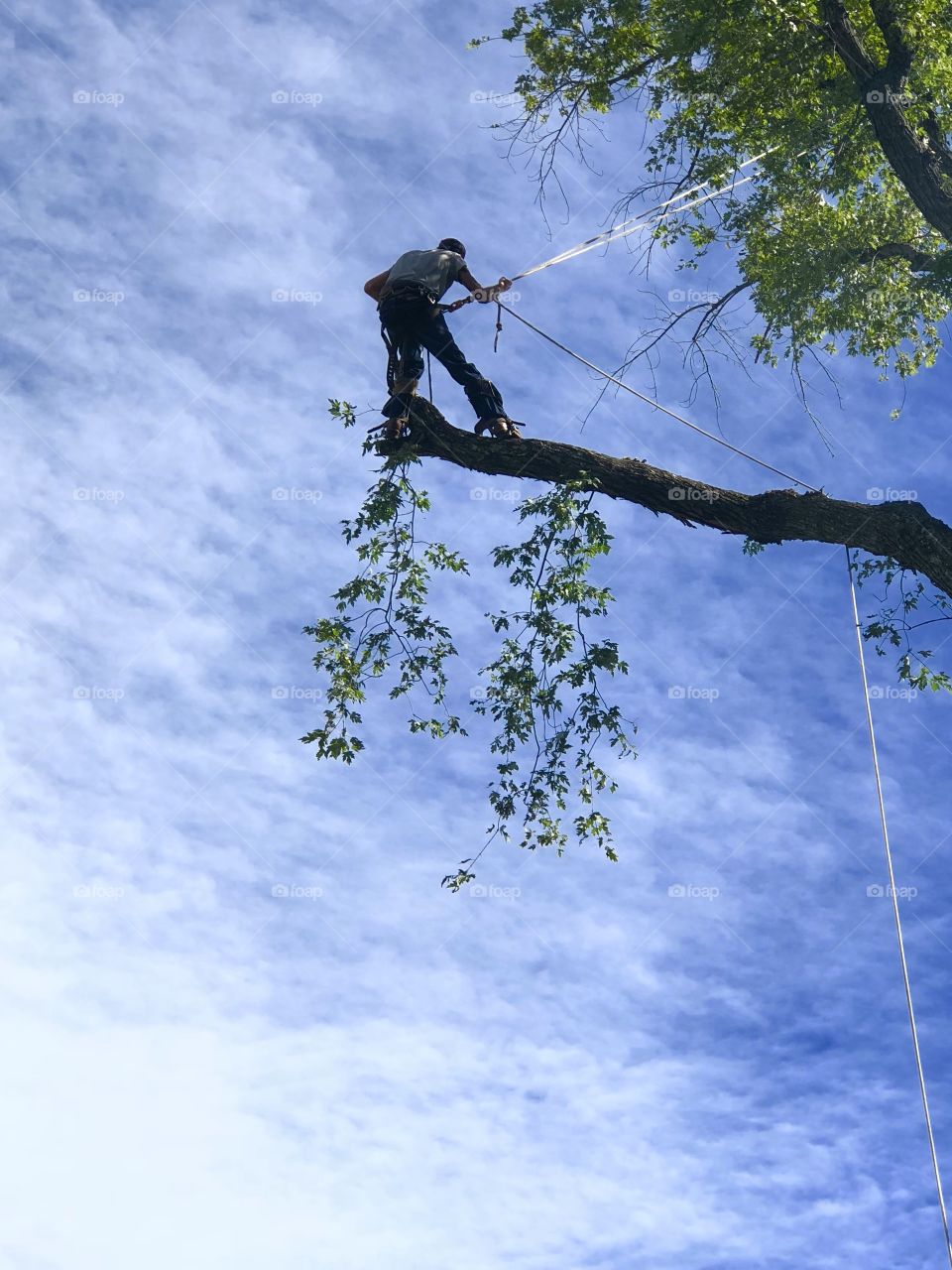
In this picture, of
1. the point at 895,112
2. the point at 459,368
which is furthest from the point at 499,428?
the point at 895,112

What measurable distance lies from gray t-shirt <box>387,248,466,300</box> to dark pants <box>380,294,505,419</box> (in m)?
0.11

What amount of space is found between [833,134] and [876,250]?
A: 1.23 m

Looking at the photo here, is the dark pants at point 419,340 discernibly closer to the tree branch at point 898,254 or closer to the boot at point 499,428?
the boot at point 499,428

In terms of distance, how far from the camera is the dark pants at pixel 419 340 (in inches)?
306

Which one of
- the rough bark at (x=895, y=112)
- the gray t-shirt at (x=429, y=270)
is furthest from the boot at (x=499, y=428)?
the rough bark at (x=895, y=112)

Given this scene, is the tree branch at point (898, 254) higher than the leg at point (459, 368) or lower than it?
higher

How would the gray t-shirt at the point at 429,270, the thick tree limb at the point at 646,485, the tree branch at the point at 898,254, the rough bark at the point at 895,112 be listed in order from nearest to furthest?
the thick tree limb at the point at 646,485, the gray t-shirt at the point at 429,270, the rough bark at the point at 895,112, the tree branch at the point at 898,254

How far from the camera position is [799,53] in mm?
9766

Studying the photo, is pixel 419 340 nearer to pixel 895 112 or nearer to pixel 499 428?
pixel 499 428

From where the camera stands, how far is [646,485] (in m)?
7.55

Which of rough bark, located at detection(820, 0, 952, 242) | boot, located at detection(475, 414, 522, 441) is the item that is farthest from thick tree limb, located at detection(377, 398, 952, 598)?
rough bark, located at detection(820, 0, 952, 242)

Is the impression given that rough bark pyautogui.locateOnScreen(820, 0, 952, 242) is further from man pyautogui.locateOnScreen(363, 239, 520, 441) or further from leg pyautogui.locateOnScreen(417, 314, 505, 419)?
leg pyautogui.locateOnScreen(417, 314, 505, 419)

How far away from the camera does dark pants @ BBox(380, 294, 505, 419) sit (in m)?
7.78

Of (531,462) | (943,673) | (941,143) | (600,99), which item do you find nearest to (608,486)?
(531,462)
